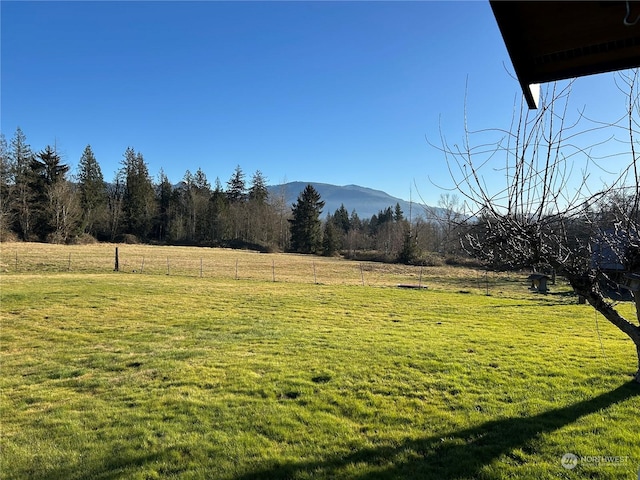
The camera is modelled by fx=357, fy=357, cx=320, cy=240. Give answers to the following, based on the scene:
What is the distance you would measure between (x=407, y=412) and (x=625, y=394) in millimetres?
3304

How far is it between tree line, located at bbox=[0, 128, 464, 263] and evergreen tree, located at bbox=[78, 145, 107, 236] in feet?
0.42

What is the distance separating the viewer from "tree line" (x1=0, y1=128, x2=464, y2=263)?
1750 inches

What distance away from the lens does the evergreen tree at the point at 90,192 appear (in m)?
51.1

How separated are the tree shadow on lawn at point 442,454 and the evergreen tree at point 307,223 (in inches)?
2131

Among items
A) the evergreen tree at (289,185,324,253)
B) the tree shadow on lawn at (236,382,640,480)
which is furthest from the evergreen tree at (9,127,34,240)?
the tree shadow on lawn at (236,382,640,480)

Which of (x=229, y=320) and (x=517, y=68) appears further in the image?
(x=229, y=320)

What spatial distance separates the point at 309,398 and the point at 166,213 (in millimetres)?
62829

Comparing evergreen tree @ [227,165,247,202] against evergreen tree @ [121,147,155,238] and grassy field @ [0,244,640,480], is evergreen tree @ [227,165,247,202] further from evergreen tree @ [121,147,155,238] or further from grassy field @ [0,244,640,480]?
grassy field @ [0,244,640,480]

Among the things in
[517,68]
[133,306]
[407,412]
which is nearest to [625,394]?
[407,412]

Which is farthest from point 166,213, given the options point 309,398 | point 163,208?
point 309,398

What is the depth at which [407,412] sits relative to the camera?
477cm

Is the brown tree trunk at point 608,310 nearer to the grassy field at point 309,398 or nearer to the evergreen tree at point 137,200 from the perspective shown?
the grassy field at point 309,398

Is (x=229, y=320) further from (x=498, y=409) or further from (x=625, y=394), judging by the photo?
(x=625, y=394)

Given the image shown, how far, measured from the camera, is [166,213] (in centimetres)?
6178
